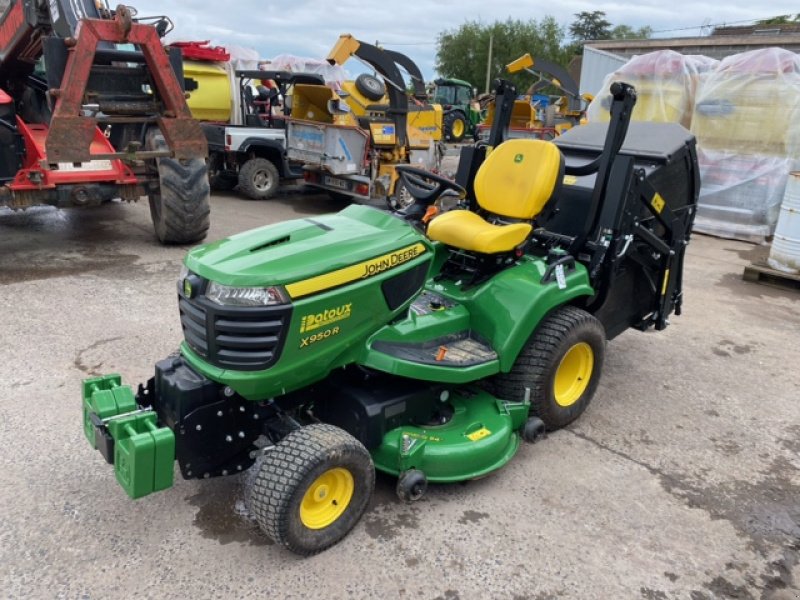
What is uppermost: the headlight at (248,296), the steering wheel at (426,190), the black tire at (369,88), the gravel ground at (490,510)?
the black tire at (369,88)

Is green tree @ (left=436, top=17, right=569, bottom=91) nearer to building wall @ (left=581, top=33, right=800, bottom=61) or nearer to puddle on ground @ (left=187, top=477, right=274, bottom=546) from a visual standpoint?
building wall @ (left=581, top=33, right=800, bottom=61)

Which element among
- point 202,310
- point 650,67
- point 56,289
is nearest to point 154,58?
point 56,289

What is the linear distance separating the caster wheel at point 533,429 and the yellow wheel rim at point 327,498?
1.03 meters

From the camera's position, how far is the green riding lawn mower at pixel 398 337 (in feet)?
8.09

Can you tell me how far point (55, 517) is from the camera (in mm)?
2693

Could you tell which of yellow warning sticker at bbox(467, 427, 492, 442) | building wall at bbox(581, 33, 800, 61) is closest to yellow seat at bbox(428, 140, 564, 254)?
yellow warning sticker at bbox(467, 427, 492, 442)

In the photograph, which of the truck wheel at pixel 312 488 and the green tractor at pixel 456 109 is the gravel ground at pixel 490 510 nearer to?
the truck wheel at pixel 312 488

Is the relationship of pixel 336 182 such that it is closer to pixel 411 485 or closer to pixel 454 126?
pixel 411 485

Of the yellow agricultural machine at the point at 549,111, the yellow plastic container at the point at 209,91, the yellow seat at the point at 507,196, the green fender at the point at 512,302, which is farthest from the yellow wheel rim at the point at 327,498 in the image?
the yellow agricultural machine at the point at 549,111

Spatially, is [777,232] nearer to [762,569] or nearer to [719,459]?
[719,459]

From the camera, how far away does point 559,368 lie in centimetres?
349

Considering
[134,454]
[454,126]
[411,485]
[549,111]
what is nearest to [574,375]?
[411,485]

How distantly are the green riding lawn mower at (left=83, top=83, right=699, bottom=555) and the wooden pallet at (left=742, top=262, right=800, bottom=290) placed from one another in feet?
10.9

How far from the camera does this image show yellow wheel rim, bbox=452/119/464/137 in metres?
22.0
